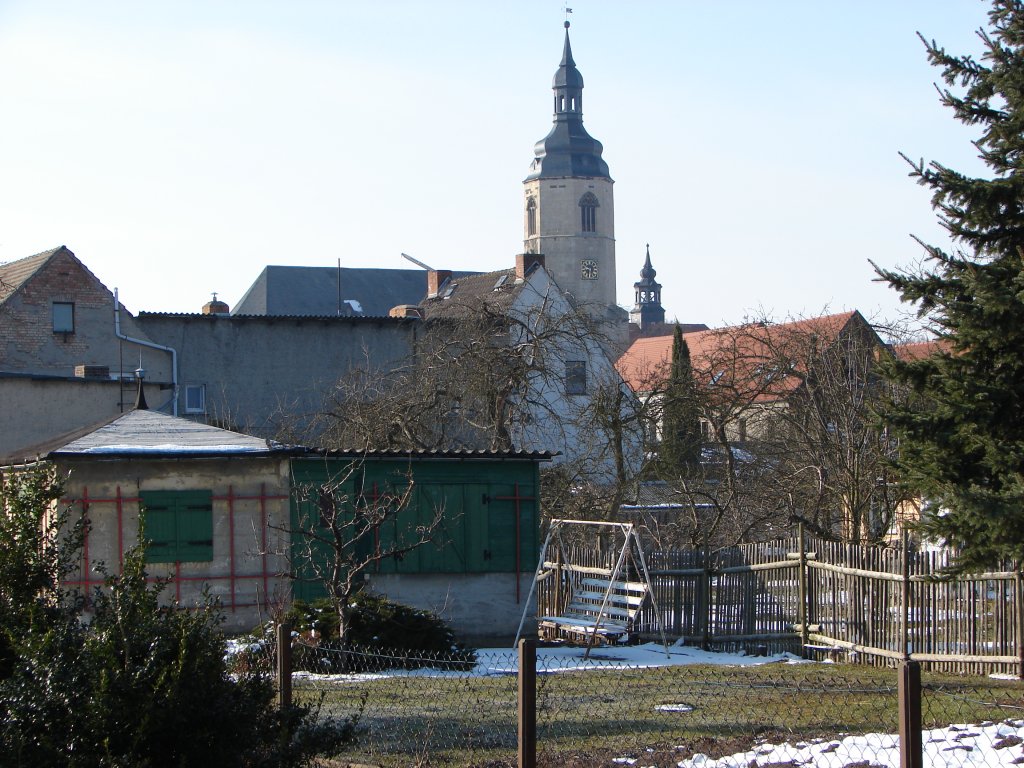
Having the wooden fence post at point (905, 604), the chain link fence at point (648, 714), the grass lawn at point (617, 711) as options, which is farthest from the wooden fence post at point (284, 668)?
the wooden fence post at point (905, 604)

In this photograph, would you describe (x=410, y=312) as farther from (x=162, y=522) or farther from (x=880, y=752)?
(x=880, y=752)

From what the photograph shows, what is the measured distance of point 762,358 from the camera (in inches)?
1198

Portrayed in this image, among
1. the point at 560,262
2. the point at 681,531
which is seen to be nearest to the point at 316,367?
the point at 681,531

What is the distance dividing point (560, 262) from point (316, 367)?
90634mm

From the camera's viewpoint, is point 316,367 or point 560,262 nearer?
point 316,367

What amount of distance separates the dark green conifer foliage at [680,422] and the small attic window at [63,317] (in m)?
17.7

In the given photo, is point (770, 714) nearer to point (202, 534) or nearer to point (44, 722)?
point (44, 722)

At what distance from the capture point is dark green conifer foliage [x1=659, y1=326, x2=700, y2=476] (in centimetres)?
2869

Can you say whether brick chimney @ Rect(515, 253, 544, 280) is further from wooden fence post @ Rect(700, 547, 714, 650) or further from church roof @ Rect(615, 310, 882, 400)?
wooden fence post @ Rect(700, 547, 714, 650)

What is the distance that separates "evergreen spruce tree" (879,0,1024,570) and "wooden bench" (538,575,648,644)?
6412 mm

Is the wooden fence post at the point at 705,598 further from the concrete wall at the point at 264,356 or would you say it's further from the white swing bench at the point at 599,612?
the concrete wall at the point at 264,356

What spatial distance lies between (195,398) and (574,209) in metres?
92.1

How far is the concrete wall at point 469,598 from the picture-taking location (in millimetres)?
19250

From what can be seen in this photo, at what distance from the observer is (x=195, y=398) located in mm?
→ 38469
